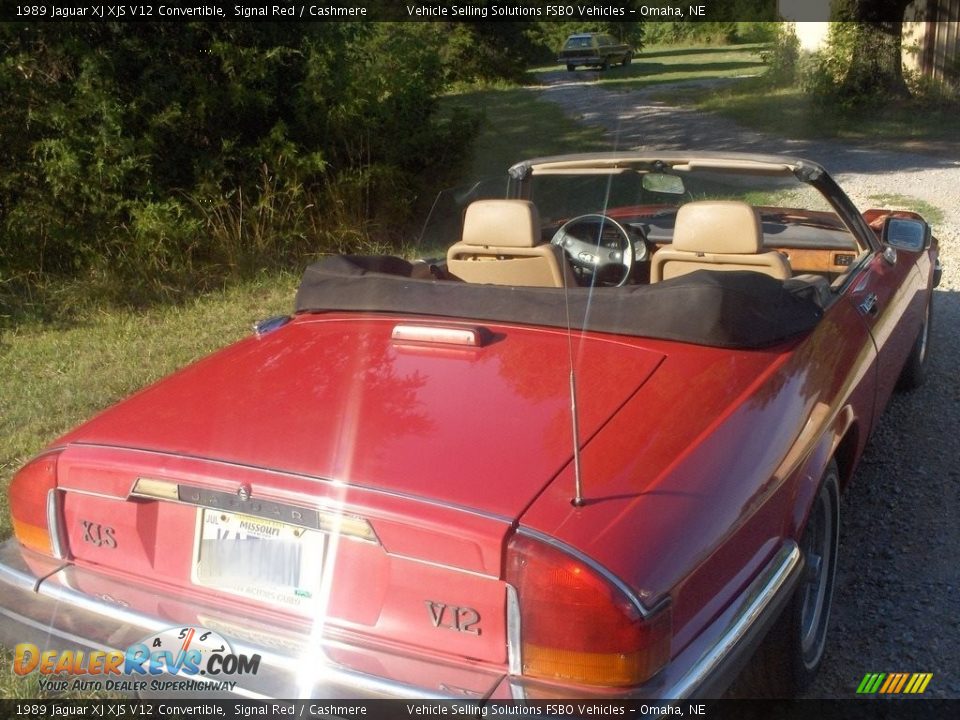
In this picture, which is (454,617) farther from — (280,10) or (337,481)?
(280,10)

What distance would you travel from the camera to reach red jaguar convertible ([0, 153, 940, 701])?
2.01 m

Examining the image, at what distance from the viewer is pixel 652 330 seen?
111 inches

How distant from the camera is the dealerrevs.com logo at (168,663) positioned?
7.06 feet

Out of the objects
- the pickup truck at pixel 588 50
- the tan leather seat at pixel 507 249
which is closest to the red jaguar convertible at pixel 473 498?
the tan leather seat at pixel 507 249

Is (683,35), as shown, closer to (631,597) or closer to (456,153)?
(456,153)

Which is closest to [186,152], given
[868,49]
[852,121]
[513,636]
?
[513,636]

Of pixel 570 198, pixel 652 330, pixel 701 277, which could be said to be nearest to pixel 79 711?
pixel 652 330

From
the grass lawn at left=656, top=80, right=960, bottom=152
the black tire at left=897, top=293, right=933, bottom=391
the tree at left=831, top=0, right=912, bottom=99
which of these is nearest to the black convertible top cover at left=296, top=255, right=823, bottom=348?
the black tire at left=897, top=293, right=933, bottom=391

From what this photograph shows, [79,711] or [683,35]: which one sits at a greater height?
[683,35]

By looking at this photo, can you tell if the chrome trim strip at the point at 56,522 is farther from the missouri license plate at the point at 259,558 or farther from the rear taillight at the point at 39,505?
the missouri license plate at the point at 259,558

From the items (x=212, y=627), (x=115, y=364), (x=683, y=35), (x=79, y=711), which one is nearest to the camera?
(x=212, y=627)

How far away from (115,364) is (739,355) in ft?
14.0

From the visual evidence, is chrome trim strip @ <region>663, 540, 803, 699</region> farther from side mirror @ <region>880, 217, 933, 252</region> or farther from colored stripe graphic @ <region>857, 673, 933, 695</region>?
side mirror @ <region>880, 217, 933, 252</region>

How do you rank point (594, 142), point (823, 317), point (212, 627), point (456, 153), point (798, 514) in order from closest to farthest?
point (212, 627), point (798, 514), point (823, 317), point (456, 153), point (594, 142)
